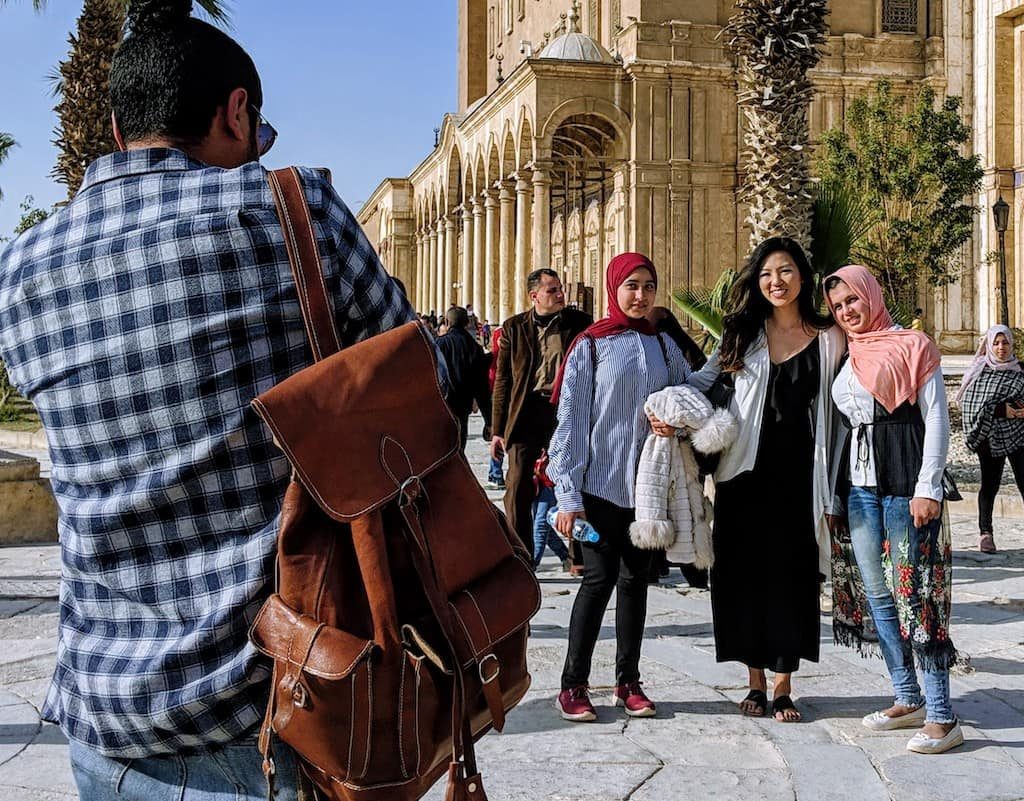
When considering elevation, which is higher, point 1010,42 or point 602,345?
point 1010,42

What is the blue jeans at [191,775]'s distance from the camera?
1711 millimetres

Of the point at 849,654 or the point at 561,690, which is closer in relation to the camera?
the point at 561,690

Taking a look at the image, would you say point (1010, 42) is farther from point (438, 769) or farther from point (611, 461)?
point (438, 769)

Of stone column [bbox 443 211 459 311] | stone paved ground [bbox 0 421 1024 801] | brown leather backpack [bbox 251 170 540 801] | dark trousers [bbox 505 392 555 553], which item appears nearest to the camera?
brown leather backpack [bbox 251 170 540 801]

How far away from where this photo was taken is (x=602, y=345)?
5.41m

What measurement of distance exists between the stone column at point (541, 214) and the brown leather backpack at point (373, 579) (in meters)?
28.2

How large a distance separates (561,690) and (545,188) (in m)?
25.8

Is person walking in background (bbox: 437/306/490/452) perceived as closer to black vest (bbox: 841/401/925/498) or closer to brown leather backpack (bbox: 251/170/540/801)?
black vest (bbox: 841/401/925/498)

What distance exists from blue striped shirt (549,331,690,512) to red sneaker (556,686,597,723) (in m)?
0.82

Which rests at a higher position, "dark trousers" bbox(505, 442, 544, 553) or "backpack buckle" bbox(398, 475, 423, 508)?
"backpack buckle" bbox(398, 475, 423, 508)

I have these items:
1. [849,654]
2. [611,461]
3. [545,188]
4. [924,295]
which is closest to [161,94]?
[611,461]

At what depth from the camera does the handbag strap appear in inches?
67.3

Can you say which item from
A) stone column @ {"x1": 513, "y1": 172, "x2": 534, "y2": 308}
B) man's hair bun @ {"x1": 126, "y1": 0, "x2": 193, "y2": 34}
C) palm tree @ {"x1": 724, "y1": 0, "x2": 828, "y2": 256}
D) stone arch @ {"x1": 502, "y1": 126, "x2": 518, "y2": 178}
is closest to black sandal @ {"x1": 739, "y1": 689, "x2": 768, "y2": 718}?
man's hair bun @ {"x1": 126, "y1": 0, "x2": 193, "y2": 34}

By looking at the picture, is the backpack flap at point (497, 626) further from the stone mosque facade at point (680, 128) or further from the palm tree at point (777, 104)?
the stone mosque facade at point (680, 128)
